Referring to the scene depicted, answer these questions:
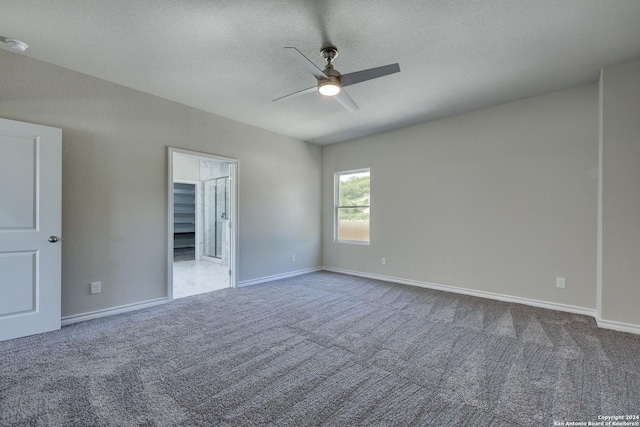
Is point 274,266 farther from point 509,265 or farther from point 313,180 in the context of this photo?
point 509,265

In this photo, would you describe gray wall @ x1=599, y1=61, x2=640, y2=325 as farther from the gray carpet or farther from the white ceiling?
the gray carpet

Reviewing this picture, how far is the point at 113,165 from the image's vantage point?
3.40 m

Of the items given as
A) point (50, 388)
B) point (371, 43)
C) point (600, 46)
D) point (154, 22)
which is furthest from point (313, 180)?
point (50, 388)

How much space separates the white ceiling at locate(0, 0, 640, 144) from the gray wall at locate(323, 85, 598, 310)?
48 cm

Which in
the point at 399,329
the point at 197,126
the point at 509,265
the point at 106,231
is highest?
the point at 197,126

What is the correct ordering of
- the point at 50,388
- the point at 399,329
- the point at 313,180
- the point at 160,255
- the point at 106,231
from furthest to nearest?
the point at 313,180 < the point at 160,255 < the point at 106,231 < the point at 399,329 < the point at 50,388

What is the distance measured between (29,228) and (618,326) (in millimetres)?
5928

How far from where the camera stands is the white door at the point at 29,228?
2.65 metres

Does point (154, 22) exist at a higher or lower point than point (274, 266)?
higher

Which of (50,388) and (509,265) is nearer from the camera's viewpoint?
(50,388)

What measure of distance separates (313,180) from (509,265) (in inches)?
146

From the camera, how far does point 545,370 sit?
7.20 feet

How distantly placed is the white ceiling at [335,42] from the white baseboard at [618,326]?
2.65 metres

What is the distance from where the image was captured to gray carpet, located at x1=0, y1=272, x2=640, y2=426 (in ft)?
5.65
